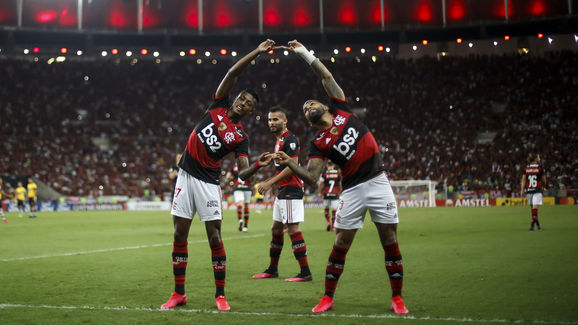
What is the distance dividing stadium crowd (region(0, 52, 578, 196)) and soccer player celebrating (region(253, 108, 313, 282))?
3284 cm

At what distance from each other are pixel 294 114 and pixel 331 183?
3329 centimetres

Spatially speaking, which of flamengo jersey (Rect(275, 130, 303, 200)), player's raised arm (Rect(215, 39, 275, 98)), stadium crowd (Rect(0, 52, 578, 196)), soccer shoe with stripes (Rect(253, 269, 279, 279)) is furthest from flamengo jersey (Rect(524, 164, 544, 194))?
stadium crowd (Rect(0, 52, 578, 196))

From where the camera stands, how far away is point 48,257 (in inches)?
512

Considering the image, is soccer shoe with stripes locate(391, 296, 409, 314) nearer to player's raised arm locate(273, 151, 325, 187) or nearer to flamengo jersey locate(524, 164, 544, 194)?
player's raised arm locate(273, 151, 325, 187)

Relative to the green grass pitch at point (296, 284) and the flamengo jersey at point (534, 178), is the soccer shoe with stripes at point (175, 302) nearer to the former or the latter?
the green grass pitch at point (296, 284)

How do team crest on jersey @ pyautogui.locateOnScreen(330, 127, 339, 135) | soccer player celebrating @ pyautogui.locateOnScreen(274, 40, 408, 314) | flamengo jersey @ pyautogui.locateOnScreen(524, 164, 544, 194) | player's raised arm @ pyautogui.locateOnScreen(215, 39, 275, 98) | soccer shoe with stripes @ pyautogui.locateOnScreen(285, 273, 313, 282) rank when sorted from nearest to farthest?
soccer player celebrating @ pyautogui.locateOnScreen(274, 40, 408, 314), team crest on jersey @ pyautogui.locateOnScreen(330, 127, 339, 135), player's raised arm @ pyautogui.locateOnScreen(215, 39, 275, 98), soccer shoe with stripes @ pyautogui.locateOnScreen(285, 273, 313, 282), flamengo jersey @ pyautogui.locateOnScreen(524, 164, 544, 194)

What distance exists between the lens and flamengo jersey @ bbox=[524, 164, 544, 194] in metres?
18.5

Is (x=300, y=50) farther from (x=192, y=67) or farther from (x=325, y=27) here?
(x=192, y=67)

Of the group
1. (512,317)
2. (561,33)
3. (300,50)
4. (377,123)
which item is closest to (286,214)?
(300,50)

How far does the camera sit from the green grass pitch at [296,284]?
21.6ft

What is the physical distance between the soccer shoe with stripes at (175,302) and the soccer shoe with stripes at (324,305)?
157 centimetres

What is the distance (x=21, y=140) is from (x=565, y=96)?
42349 millimetres

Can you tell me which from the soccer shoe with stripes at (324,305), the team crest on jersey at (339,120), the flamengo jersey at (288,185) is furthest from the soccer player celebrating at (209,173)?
the flamengo jersey at (288,185)

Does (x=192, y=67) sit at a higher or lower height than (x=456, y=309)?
higher
